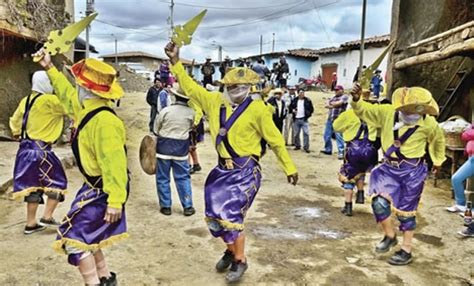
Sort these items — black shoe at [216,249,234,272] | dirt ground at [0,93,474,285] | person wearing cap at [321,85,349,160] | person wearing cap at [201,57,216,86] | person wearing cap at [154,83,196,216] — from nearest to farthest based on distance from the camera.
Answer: dirt ground at [0,93,474,285], black shoe at [216,249,234,272], person wearing cap at [154,83,196,216], person wearing cap at [321,85,349,160], person wearing cap at [201,57,216,86]

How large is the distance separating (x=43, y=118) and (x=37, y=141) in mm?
257

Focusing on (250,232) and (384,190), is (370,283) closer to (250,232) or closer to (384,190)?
(384,190)

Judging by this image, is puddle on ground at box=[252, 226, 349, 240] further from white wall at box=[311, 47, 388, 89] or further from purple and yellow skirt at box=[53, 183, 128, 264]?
white wall at box=[311, 47, 388, 89]

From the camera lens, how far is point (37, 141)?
520 cm

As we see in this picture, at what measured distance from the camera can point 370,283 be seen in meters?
4.59

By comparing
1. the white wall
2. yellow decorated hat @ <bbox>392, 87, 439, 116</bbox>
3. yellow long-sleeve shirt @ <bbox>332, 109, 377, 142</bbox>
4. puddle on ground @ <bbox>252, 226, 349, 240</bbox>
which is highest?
the white wall

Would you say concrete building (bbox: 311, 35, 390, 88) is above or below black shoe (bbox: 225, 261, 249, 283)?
above

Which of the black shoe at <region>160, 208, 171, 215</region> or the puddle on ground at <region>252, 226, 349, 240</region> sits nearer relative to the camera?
the puddle on ground at <region>252, 226, 349, 240</region>

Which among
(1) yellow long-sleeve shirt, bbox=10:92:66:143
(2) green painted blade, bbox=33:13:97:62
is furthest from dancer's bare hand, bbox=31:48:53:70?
(1) yellow long-sleeve shirt, bbox=10:92:66:143

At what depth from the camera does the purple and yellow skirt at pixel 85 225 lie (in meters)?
3.34

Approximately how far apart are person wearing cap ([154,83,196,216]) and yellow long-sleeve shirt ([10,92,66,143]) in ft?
5.18

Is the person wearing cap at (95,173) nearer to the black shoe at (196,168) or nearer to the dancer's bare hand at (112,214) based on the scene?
the dancer's bare hand at (112,214)

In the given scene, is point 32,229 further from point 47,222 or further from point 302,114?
point 302,114

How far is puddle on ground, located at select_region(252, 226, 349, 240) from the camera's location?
5926 mm
